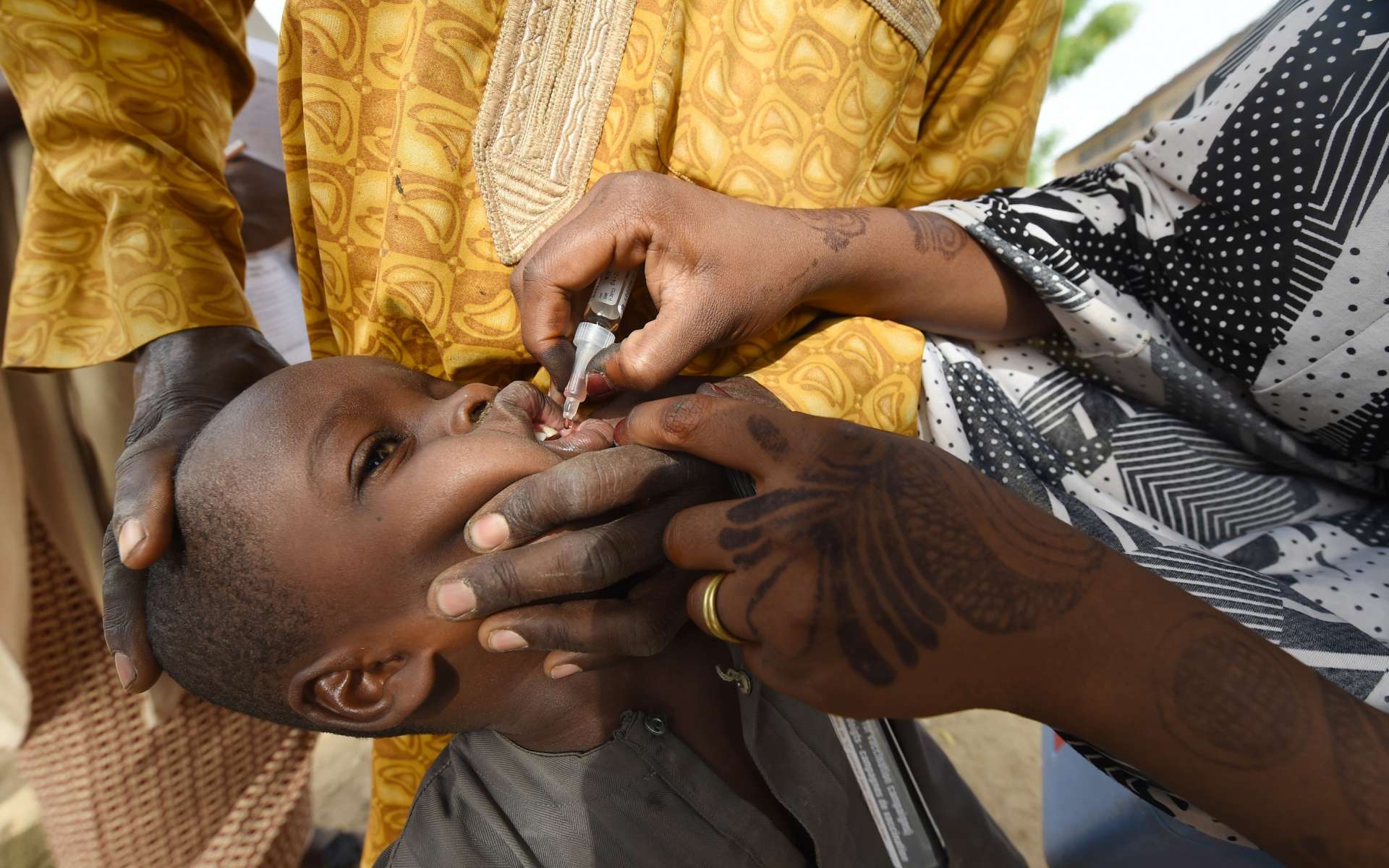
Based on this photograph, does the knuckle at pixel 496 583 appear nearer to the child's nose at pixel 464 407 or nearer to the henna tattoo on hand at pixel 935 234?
the child's nose at pixel 464 407

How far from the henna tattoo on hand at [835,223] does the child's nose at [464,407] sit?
0.59 metres

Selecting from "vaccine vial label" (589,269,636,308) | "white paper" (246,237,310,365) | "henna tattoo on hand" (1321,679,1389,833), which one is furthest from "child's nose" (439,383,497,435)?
"white paper" (246,237,310,365)

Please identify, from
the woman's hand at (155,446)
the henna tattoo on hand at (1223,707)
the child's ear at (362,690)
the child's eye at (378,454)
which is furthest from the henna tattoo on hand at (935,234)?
the woman's hand at (155,446)

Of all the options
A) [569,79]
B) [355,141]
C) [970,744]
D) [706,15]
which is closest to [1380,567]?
[706,15]

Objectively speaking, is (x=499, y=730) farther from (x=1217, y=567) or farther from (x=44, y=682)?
(x=44, y=682)

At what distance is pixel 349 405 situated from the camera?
0.98 m

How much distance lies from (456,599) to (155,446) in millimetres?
658

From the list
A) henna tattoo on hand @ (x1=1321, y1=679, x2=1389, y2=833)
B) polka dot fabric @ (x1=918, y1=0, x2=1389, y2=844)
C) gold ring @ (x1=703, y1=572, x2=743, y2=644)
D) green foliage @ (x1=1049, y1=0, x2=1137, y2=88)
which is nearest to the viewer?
henna tattoo on hand @ (x1=1321, y1=679, x2=1389, y2=833)

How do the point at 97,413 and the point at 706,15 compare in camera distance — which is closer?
the point at 706,15

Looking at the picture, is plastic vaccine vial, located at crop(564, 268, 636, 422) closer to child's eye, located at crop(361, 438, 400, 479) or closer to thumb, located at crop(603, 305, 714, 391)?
thumb, located at crop(603, 305, 714, 391)

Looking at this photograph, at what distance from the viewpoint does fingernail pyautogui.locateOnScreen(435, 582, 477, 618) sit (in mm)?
798

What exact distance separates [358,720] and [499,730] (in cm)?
26

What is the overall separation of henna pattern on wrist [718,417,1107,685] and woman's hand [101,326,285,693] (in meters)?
0.83

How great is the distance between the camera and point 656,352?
2.99ft
